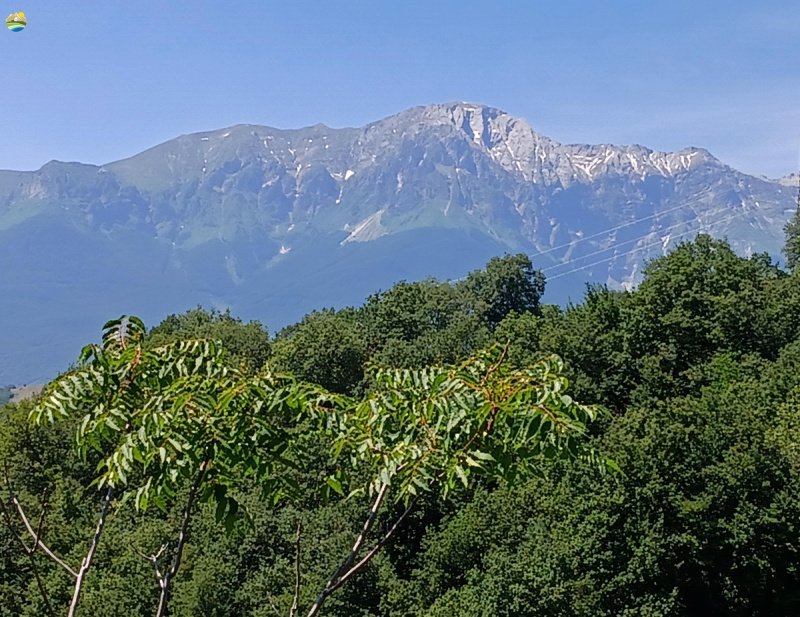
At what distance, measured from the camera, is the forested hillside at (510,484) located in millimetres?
4246

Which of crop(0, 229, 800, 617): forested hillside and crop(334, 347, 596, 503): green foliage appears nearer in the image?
crop(334, 347, 596, 503): green foliage

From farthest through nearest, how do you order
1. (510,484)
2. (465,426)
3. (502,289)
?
(502,289) < (510,484) < (465,426)

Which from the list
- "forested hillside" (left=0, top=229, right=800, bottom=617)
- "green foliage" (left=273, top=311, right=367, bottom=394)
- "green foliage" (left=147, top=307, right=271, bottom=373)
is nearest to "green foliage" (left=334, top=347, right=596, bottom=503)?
"forested hillside" (left=0, top=229, right=800, bottom=617)

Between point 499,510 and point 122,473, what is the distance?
2253 cm

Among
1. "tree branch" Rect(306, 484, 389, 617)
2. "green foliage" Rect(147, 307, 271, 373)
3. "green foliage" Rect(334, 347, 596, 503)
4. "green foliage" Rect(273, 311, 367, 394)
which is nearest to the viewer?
"green foliage" Rect(334, 347, 596, 503)

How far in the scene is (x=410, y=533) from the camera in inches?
1165

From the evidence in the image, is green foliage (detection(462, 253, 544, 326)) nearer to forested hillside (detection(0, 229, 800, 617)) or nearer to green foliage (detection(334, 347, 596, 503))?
forested hillside (detection(0, 229, 800, 617))

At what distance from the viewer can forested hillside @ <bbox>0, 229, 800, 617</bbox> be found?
4.25 metres

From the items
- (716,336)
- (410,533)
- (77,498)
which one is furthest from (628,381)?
(77,498)

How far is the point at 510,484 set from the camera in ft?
14.0

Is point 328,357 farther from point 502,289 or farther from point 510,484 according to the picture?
point 510,484

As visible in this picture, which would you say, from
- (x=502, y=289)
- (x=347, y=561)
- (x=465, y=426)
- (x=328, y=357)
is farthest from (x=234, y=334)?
(x=465, y=426)

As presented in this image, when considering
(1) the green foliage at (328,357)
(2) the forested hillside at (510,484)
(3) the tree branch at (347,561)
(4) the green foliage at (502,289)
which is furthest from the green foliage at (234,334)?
(3) the tree branch at (347,561)

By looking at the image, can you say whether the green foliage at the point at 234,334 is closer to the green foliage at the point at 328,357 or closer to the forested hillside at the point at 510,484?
the green foliage at the point at 328,357
